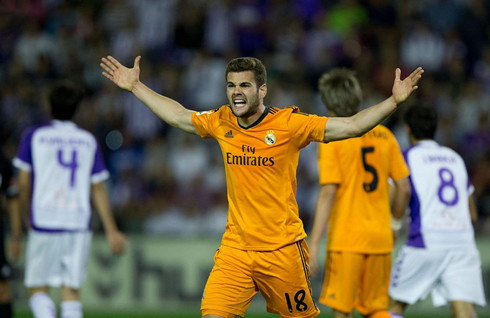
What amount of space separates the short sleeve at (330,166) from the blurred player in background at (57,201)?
6.95 feet

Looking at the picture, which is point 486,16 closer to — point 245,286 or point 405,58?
point 405,58

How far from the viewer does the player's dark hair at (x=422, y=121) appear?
6.76 metres

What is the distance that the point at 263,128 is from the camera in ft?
17.3

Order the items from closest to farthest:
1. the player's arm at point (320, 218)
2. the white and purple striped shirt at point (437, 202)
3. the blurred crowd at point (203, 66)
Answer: the player's arm at point (320, 218)
the white and purple striped shirt at point (437, 202)
the blurred crowd at point (203, 66)

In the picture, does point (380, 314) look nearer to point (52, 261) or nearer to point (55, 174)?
point (52, 261)

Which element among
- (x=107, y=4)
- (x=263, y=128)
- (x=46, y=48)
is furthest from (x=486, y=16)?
(x=263, y=128)

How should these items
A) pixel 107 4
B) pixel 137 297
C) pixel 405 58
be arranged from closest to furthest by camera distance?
pixel 137 297 < pixel 405 58 < pixel 107 4

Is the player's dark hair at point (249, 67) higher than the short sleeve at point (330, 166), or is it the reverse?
the player's dark hair at point (249, 67)

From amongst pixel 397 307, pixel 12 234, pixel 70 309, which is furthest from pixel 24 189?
pixel 397 307

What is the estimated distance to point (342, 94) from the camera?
6.39m

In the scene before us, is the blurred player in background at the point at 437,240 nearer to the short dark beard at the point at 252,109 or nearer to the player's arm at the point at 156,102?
the short dark beard at the point at 252,109

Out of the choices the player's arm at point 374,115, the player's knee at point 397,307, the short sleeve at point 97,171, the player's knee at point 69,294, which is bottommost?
the player's knee at point 397,307

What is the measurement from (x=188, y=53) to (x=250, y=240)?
8984 millimetres

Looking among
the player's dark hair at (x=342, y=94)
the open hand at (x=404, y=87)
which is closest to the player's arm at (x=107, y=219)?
the player's dark hair at (x=342, y=94)
